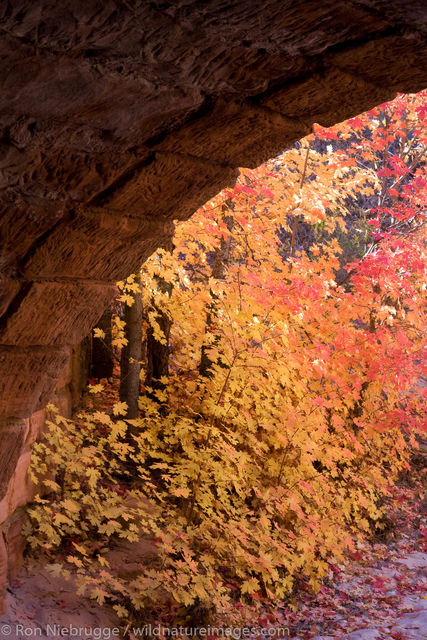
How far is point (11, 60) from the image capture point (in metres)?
1.55

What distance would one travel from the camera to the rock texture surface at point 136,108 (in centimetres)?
151

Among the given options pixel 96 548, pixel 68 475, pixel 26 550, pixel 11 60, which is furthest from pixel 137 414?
pixel 11 60

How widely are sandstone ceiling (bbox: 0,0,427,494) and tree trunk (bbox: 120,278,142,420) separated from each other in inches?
169

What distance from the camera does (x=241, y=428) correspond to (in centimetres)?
640

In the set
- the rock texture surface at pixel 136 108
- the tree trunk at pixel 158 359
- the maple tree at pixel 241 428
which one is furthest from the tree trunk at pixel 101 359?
the rock texture surface at pixel 136 108

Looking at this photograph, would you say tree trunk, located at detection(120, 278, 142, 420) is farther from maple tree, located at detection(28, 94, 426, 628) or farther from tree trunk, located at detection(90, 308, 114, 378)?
tree trunk, located at detection(90, 308, 114, 378)

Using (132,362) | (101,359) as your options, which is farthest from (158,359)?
(101,359)

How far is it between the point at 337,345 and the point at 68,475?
3.85 metres

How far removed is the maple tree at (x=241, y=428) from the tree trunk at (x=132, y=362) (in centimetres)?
17

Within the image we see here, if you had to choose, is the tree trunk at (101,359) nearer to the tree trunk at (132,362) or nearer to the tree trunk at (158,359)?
the tree trunk at (158,359)

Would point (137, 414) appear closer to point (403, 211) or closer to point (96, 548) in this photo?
point (96, 548)

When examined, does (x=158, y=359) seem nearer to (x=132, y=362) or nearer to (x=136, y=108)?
(x=132, y=362)

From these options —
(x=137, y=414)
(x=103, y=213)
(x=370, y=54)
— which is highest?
(x=370, y=54)

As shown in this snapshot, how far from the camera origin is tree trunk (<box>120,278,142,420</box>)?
6.88m
